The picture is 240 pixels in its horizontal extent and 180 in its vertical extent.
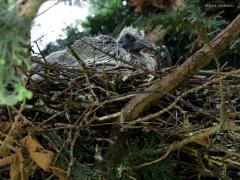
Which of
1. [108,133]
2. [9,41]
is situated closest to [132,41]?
[108,133]

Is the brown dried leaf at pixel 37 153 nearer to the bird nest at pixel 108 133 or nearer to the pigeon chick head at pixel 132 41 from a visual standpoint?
the bird nest at pixel 108 133

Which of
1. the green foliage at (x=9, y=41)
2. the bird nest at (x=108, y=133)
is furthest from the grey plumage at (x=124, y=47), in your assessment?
the green foliage at (x=9, y=41)

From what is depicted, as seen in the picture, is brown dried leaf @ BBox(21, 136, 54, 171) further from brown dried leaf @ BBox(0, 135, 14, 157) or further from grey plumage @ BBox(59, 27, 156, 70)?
grey plumage @ BBox(59, 27, 156, 70)

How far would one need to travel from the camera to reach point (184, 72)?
1.30 m

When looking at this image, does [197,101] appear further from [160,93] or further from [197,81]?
[160,93]

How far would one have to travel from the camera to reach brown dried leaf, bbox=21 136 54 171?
4.51 feet

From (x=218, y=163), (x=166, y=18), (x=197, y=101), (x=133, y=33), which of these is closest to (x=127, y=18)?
(x=133, y=33)

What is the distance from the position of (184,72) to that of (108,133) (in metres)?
0.36

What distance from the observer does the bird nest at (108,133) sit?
1.40 m

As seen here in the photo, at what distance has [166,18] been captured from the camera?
0.97 m

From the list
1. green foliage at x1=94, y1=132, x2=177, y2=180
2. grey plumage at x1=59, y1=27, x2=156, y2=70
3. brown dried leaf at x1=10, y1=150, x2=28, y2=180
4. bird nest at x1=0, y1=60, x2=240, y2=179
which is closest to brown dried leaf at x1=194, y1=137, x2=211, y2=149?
bird nest at x1=0, y1=60, x2=240, y2=179

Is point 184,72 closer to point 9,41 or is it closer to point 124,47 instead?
point 9,41

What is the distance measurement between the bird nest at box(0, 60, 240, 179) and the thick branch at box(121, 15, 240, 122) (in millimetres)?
24

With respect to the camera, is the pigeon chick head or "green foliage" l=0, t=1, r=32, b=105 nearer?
"green foliage" l=0, t=1, r=32, b=105
